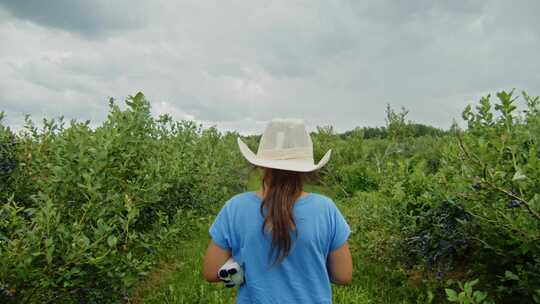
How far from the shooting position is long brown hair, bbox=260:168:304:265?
7.45ft

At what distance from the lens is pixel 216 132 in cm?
1483

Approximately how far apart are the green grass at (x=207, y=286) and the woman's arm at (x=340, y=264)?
2831 mm

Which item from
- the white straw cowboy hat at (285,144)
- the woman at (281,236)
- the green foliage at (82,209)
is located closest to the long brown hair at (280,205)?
the woman at (281,236)

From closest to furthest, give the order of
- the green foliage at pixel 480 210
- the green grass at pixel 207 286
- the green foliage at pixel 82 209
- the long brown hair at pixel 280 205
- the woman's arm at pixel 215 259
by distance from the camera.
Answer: the long brown hair at pixel 280 205
the woman's arm at pixel 215 259
the green foliage at pixel 82 209
the green foliage at pixel 480 210
the green grass at pixel 207 286

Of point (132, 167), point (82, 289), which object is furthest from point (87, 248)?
point (132, 167)

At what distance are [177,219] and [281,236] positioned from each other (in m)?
3.33

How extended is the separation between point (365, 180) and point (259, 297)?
13.4 metres

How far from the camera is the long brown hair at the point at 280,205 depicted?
7.45 ft

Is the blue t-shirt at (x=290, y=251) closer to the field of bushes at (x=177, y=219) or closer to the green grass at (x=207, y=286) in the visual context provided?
the field of bushes at (x=177, y=219)

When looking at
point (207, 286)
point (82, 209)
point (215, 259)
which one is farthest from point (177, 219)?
point (215, 259)

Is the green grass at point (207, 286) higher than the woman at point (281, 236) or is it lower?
lower

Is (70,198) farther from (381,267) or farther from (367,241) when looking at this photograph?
(367,241)

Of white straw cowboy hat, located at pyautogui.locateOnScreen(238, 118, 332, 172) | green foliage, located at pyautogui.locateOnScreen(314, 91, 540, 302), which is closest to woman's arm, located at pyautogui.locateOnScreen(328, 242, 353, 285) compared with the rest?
white straw cowboy hat, located at pyautogui.locateOnScreen(238, 118, 332, 172)

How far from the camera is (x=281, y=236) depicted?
2273 millimetres
